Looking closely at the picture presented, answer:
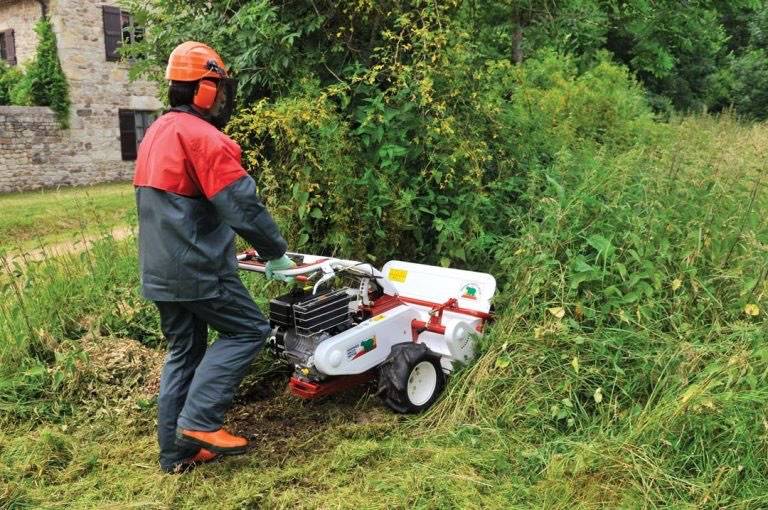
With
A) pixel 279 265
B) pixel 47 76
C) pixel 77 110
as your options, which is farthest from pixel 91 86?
pixel 279 265

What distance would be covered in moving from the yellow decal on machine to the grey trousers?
1.18 m

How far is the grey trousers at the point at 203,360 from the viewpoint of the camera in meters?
3.37

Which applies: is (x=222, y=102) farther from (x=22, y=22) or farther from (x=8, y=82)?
(x=22, y=22)

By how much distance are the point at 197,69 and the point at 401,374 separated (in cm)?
197

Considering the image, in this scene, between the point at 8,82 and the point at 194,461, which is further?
the point at 8,82

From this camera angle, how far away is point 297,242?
16.1 feet

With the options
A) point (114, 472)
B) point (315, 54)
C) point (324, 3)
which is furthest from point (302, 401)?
point (324, 3)

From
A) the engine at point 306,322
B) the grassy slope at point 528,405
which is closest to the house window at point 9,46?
the grassy slope at point 528,405

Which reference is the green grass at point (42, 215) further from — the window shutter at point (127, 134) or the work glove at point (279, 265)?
the work glove at point (279, 265)

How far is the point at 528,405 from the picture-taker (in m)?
3.61

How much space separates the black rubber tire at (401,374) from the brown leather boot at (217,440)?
2.80ft

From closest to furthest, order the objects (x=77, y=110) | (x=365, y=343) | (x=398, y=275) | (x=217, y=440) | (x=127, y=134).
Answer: (x=217, y=440)
(x=365, y=343)
(x=398, y=275)
(x=77, y=110)
(x=127, y=134)

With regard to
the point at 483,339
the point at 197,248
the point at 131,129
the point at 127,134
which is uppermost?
the point at 197,248

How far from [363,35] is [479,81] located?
101 cm
